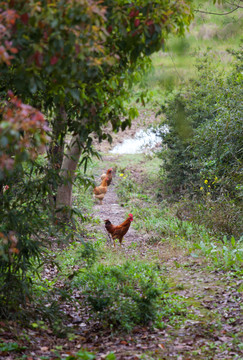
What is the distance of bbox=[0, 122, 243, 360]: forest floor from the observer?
3.79 metres

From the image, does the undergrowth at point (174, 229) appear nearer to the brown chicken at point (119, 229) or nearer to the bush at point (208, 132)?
the brown chicken at point (119, 229)

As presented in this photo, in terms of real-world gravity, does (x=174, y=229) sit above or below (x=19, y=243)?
above

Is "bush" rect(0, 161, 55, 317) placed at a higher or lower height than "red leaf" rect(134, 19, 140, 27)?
lower

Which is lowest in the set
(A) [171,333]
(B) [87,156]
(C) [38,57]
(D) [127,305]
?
(A) [171,333]

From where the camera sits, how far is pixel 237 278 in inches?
216

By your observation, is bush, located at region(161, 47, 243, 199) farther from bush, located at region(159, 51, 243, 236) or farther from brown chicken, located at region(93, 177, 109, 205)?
brown chicken, located at region(93, 177, 109, 205)

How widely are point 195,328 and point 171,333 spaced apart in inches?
10.9

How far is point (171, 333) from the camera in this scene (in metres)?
4.31

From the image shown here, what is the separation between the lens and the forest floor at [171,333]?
3.79m

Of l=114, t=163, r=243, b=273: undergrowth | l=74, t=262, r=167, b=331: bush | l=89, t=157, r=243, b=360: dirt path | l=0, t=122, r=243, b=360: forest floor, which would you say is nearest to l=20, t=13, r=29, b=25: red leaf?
l=0, t=122, r=243, b=360: forest floor

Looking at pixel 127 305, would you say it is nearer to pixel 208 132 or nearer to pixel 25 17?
pixel 25 17

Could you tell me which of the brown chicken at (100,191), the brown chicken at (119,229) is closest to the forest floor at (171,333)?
the brown chicken at (119,229)

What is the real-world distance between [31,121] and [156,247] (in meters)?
6.15

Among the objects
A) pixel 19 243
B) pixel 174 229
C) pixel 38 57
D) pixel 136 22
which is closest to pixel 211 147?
pixel 174 229
